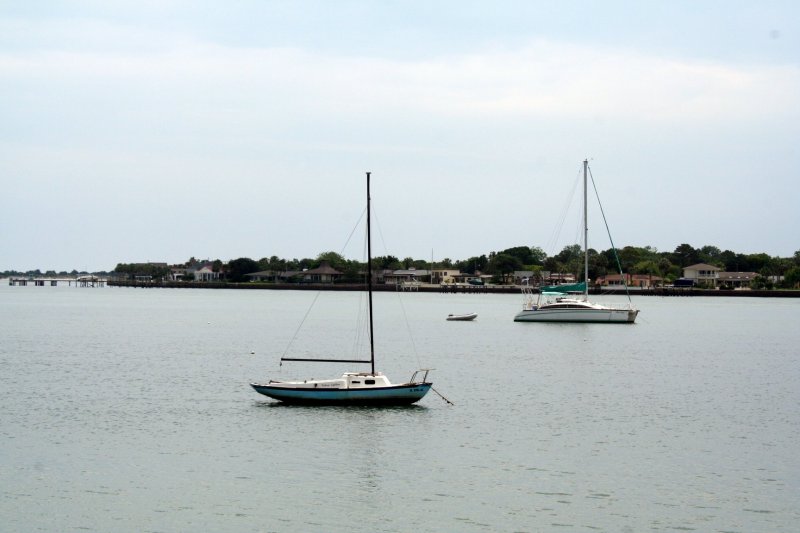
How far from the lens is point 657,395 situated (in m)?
52.2

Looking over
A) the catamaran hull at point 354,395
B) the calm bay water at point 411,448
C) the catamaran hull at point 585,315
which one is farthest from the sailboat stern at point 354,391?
the catamaran hull at point 585,315

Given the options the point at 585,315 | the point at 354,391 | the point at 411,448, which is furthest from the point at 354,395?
the point at 585,315

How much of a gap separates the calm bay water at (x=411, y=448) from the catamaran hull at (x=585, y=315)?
35909 millimetres

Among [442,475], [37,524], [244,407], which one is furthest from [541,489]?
[244,407]

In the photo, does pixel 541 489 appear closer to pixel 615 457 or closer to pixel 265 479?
pixel 615 457

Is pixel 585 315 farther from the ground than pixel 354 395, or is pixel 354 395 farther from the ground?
pixel 585 315

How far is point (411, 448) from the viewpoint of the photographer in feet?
120

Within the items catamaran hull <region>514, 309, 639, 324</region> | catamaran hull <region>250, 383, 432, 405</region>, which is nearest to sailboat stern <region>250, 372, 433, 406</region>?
catamaran hull <region>250, 383, 432, 405</region>

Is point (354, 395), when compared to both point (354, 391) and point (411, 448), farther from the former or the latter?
point (411, 448)

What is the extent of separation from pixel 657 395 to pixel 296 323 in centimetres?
7487

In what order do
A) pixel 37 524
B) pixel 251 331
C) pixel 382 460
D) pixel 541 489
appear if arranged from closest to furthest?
pixel 37 524
pixel 541 489
pixel 382 460
pixel 251 331

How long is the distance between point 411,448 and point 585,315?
75510mm

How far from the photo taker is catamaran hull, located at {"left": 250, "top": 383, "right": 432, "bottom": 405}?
43.9m

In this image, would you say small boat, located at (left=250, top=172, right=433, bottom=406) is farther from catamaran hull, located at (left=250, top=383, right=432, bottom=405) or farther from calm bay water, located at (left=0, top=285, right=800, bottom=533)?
calm bay water, located at (left=0, top=285, right=800, bottom=533)
